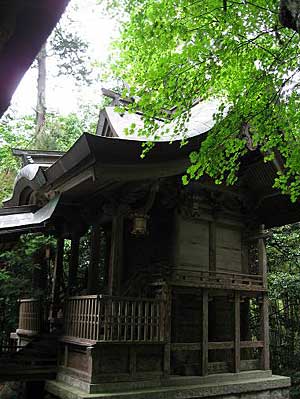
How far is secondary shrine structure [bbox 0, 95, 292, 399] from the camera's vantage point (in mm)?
7219

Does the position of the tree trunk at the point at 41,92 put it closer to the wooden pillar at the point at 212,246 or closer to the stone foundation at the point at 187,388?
the wooden pillar at the point at 212,246

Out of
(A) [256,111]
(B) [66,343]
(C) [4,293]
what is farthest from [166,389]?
(A) [256,111]

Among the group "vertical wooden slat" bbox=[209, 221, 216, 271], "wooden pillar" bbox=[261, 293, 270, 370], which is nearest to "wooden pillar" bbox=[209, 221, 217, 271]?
"vertical wooden slat" bbox=[209, 221, 216, 271]

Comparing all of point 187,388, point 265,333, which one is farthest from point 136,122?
point 187,388

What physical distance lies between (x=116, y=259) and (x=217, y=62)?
4270 mm

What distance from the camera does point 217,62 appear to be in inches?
239

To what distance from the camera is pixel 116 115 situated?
10.1 m

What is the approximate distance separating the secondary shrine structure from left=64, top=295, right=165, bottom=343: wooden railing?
0.09 feet

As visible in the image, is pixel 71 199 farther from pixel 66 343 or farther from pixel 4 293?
pixel 66 343

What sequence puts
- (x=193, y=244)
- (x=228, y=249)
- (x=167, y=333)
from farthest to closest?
(x=228, y=249)
(x=193, y=244)
(x=167, y=333)

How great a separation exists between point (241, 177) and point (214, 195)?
1.24 m

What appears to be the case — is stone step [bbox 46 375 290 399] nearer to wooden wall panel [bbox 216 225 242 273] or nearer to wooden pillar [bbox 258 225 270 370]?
wooden pillar [bbox 258 225 270 370]

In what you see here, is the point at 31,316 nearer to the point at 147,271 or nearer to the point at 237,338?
the point at 147,271

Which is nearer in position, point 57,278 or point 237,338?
point 237,338
